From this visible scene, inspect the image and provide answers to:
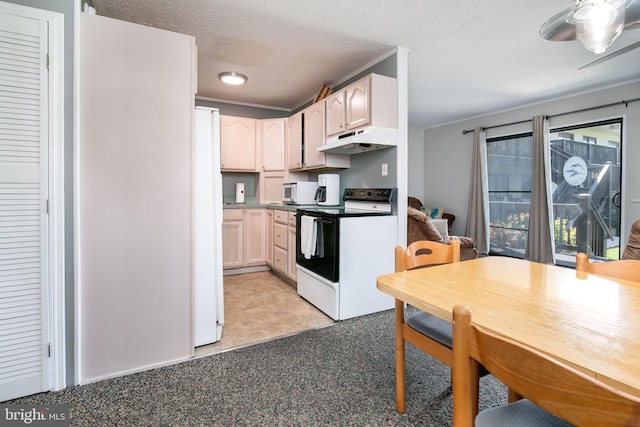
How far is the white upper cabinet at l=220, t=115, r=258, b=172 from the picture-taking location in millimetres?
4383

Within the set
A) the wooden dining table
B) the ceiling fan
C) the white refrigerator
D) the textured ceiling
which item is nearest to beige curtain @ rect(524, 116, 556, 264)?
the textured ceiling

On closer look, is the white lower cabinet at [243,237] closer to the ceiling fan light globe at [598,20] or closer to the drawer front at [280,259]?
the drawer front at [280,259]

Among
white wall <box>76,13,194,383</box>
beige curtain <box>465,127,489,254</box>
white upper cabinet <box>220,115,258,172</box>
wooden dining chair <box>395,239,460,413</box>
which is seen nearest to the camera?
wooden dining chair <box>395,239,460,413</box>

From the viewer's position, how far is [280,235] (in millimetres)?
3896

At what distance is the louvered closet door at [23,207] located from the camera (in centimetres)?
159

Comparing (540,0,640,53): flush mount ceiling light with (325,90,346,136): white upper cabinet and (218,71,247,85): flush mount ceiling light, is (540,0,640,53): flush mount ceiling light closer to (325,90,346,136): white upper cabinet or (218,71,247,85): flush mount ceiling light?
(325,90,346,136): white upper cabinet

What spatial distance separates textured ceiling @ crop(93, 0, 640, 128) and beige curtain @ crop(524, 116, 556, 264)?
1.81ft

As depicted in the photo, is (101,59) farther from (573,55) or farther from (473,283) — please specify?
(573,55)

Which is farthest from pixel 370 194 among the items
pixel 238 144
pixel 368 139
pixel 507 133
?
pixel 507 133

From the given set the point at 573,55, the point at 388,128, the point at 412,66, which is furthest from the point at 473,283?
the point at 573,55

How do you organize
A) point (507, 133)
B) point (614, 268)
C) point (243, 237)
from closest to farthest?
point (614, 268) → point (243, 237) → point (507, 133)

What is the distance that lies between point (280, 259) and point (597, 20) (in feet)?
11.0

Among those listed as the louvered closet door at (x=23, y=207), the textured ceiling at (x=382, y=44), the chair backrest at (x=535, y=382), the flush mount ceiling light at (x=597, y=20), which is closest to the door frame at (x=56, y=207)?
the louvered closet door at (x=23, y=207)

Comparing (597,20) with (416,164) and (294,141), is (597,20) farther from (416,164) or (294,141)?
(416,164)
